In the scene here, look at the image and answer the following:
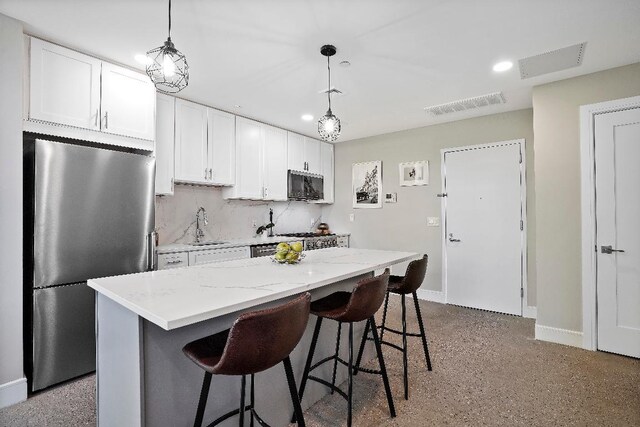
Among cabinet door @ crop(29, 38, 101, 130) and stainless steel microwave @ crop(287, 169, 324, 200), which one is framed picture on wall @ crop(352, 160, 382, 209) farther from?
cabinet door @ crop(29, 38, 101, 130)

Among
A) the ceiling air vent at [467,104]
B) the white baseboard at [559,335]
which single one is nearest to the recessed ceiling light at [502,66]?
the ceiling air vent at [467,104]

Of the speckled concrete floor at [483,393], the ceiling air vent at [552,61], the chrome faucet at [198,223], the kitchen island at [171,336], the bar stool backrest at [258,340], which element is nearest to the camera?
the bar stool backrest at [258,340]

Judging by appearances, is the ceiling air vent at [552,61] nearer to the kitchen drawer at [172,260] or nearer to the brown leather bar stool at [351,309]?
the brown leather bar stool at [351,309]

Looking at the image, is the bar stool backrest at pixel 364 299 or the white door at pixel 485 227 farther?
the white door at pixel 485 227

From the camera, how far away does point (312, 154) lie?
5.18 meters

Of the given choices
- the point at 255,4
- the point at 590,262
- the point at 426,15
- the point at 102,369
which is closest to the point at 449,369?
the point at 590,262

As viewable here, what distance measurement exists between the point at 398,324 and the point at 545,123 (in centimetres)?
252

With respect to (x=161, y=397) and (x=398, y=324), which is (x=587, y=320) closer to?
(x=398, y=324)

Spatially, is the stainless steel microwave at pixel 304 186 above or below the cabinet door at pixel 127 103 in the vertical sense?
below

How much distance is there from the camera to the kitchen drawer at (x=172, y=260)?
117 inches

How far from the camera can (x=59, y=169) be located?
7.45 ft

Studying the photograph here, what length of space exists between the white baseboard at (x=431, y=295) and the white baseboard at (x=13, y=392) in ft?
14.0

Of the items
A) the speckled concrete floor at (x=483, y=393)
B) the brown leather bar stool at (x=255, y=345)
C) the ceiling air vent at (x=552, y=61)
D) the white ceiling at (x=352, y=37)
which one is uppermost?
the white ceiling at (x=352, y=37)

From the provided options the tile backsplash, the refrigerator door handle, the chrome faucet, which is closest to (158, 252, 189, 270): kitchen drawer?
the refrigerator door handle
